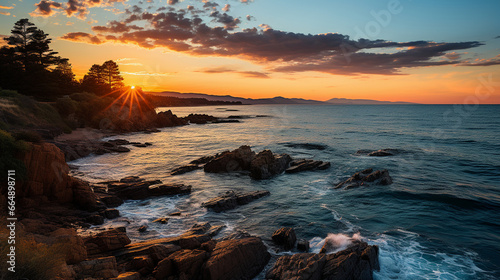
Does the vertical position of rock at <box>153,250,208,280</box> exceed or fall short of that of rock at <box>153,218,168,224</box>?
it exceeds it

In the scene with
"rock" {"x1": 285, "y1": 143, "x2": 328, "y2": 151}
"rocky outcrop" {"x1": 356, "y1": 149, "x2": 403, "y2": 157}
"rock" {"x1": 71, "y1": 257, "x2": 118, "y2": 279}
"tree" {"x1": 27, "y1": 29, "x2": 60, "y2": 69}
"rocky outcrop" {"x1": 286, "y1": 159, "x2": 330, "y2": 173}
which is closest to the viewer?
"rock" {"x1": 71, "y1": 257, "x2": 118, "y2": 279}

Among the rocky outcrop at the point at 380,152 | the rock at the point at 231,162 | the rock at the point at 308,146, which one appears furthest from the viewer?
the rock at the point at 308,146

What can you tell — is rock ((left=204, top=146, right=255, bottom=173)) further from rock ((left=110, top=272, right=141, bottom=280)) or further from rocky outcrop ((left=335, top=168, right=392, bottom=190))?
rock ((left=110, top=272, right=141, bottom=280))

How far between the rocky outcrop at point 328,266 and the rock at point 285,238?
Answer: 2.02 metres

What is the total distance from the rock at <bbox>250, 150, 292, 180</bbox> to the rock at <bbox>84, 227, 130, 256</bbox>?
1566 centimetres

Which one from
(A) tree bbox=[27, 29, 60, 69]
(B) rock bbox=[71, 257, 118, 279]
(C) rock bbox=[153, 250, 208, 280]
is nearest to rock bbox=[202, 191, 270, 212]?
(C) rock bbox=[153, 250, 208, 280]

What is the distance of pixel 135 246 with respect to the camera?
11.6 m

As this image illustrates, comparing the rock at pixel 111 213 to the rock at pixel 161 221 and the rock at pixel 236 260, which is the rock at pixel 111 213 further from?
the rock at pixel 236 260

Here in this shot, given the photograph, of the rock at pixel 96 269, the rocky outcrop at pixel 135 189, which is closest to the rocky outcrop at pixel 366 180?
the rocky outcrop at pixel 135 189

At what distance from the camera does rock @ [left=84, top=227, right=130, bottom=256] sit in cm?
1103

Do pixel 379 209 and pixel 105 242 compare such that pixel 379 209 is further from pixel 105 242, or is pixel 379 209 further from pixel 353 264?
pixel 105 242

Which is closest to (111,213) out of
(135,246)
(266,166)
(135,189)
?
(135,189)

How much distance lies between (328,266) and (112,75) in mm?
99788

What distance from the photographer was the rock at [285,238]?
12.8m
